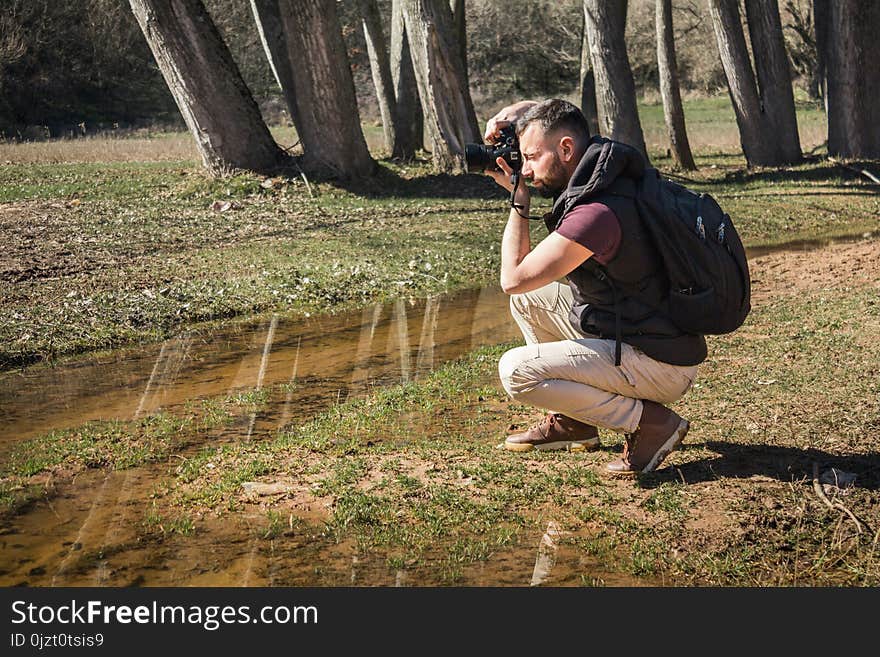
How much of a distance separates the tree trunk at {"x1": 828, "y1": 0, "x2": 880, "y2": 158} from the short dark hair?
58.8ft

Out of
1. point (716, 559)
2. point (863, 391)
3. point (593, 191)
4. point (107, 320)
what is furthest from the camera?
point (107, 320)

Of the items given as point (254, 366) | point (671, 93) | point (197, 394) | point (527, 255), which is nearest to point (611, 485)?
point (527, 255)

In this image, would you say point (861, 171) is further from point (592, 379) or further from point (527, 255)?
point (527, 255)

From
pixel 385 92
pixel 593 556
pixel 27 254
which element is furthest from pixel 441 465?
pixel 385 92

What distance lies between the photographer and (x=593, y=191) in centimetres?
456

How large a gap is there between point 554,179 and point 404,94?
58.7ft

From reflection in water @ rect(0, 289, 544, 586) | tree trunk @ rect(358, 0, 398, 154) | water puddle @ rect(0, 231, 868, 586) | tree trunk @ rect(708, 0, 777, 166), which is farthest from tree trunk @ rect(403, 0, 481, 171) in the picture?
reflection in water @ rect(0, 289, 544, 586)

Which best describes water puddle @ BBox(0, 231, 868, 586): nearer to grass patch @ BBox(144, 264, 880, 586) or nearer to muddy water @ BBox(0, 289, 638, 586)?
muddy water @ BBox(0, 289, 638, 586)

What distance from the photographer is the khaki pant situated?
4930 millimetres

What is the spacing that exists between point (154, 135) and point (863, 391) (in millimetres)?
30769

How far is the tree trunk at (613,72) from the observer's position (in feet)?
63.3
